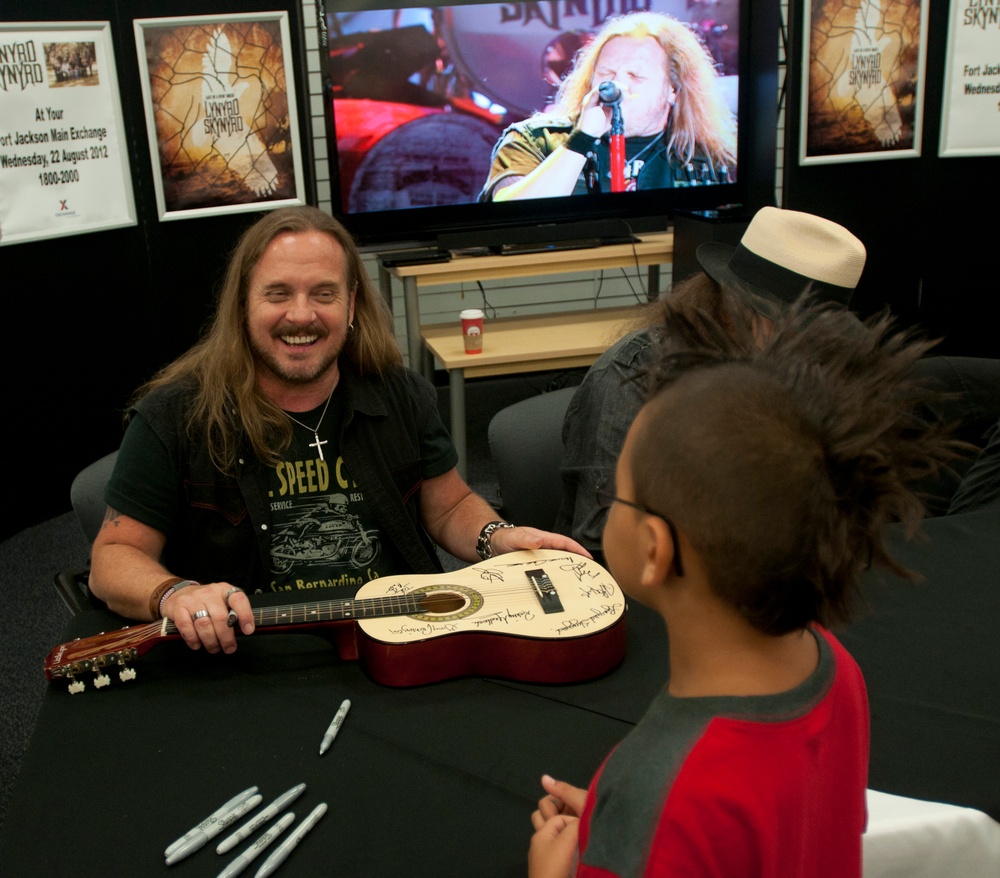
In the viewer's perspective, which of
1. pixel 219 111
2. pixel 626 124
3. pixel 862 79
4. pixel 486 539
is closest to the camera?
pixel 486 539

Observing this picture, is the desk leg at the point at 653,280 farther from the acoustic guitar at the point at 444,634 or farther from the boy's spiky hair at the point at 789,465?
the boy's spiky hair at the point at 789,465

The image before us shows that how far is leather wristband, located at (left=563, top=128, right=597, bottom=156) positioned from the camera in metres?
4.01

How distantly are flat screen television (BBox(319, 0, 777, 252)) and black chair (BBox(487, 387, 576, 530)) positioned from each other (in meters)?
2.11

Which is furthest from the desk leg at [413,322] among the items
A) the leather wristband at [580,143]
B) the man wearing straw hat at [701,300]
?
the man wearing straw hat at [701,300]

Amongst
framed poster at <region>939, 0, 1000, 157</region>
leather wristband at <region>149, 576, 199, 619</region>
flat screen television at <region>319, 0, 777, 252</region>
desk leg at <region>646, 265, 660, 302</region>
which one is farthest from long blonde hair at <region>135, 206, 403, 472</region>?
framed poster at <region>939, 0, 1000, 157</region>

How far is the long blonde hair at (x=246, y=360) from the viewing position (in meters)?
1.71

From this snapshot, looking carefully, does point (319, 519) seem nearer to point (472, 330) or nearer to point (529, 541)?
point (529, 541)

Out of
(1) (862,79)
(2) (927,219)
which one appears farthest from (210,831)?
(2) (927,219)

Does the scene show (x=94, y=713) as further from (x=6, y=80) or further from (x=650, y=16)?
(x=650, y=16)

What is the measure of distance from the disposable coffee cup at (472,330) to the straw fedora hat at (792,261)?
151 centimetres

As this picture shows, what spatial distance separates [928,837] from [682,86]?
3.56 metres

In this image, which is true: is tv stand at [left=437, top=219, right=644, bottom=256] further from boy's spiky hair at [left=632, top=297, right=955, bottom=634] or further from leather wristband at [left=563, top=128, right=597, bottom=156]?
boy's spiky hair at [left=632, top=297, right=955, bottom=634]

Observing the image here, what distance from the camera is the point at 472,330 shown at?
3.40 m

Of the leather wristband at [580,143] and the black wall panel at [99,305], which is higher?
the leather wristband at [580,143]
